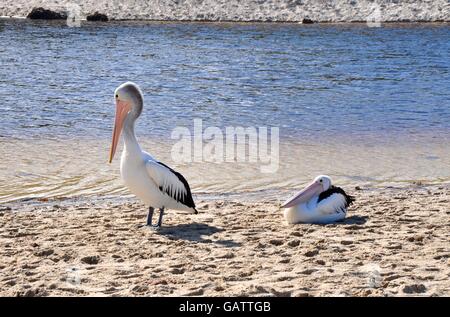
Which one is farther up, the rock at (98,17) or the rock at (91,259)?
the rock at (98,17)

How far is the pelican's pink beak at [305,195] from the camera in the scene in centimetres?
645

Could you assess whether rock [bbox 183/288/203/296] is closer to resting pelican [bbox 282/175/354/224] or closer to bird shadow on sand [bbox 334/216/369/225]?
resting pelican [bbox 282/175/354/224]

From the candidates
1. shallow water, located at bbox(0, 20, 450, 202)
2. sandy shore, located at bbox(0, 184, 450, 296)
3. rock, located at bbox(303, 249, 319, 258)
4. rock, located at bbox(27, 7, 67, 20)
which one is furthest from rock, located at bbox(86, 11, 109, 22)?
rock, located at bbox(303, 249, 319, 258)

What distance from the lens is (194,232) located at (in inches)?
240

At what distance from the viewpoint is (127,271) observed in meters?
5.01

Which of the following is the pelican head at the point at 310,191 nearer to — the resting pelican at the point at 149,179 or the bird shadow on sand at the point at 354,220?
the bird shadow on sand at the point at 354,220

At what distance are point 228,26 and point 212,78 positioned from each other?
1046 centimetres

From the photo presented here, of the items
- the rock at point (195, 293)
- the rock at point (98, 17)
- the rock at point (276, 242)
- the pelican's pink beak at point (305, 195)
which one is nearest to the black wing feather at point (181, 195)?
the pelican's pink beak at point (305, 195)

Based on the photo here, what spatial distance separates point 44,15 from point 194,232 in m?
22.9

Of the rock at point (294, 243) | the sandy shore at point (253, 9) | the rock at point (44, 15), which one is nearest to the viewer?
the rock at point (294, 243)

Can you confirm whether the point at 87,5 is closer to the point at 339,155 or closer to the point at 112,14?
the point at 112,14

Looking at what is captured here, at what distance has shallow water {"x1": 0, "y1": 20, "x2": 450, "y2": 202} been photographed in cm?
852

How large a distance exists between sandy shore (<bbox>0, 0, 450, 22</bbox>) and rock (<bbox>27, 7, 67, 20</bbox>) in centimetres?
56

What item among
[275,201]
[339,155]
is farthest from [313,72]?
[275,201]
